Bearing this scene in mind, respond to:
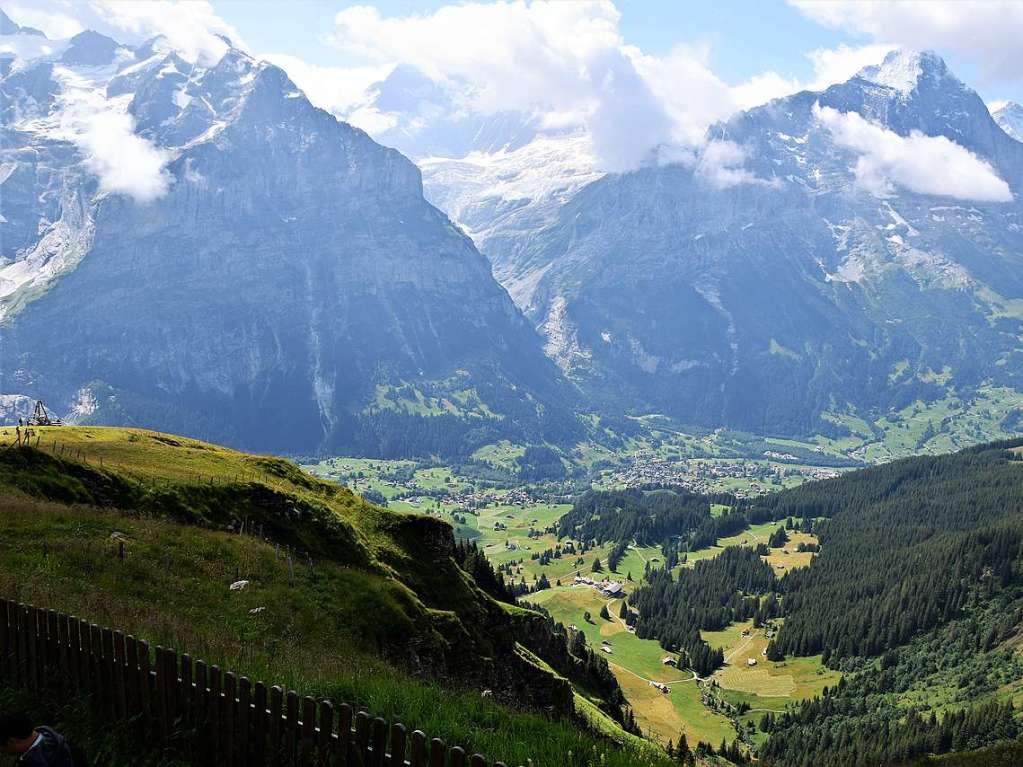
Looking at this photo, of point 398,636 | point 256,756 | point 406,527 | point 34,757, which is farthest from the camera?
point 406,527

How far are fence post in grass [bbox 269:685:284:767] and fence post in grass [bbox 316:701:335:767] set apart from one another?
3.66 ft

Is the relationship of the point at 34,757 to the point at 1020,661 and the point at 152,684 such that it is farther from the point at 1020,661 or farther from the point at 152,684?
the point at 1020,661

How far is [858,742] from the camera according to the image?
15438 centimetres

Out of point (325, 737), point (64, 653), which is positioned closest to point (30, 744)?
point (325, 737)

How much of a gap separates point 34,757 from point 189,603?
23435mm

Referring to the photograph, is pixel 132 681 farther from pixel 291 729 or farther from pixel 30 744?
pixel 291 729

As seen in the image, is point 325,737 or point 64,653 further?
point 64,653

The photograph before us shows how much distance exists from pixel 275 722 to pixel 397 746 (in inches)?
136

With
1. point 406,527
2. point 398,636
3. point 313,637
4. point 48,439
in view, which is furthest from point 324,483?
point 313,637

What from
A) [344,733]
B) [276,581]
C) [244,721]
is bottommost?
[276,581]

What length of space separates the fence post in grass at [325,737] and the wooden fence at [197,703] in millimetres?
21

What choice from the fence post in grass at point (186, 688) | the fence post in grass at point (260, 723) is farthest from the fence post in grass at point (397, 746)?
the fence post in grass at point (186, 688)

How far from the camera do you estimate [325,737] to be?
15.8 metres

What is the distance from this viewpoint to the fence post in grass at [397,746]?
48.0 ft
